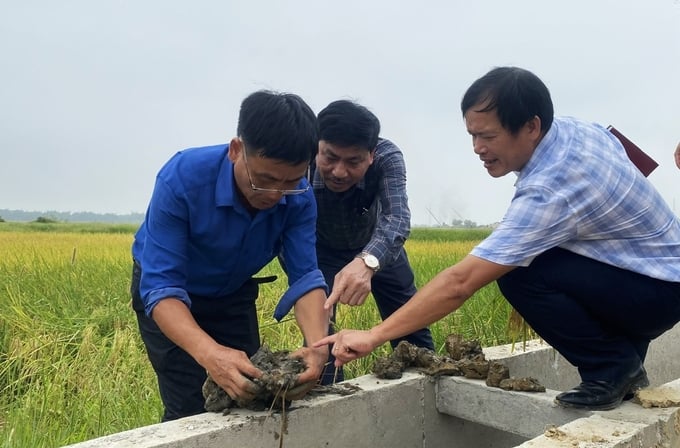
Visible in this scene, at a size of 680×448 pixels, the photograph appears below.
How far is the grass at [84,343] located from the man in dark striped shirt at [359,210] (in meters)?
0.59

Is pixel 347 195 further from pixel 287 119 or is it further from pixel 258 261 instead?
pixel 287 119

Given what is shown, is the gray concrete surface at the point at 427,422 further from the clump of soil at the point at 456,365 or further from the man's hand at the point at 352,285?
the man's hand at the point at 352,285

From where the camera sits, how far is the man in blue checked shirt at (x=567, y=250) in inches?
78.4

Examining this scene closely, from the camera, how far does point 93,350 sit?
4539mm

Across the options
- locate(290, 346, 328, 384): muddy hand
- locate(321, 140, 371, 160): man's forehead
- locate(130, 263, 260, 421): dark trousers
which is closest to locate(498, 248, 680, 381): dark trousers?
locate(290, 346, 328, 384): muddy hand

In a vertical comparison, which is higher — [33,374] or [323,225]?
[323,225]

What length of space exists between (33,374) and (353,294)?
2.53 meters

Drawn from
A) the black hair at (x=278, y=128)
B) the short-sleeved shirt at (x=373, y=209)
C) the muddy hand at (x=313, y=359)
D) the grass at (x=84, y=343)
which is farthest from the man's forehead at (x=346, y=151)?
the grass at (x=84, y=343)

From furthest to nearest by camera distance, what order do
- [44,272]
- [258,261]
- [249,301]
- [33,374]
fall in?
1. [44,272]
2. [33,374]
3. [249,301]
4. [258,261]

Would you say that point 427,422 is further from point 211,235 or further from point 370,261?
point 211,235

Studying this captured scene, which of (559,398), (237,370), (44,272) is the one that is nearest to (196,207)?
(237,370)

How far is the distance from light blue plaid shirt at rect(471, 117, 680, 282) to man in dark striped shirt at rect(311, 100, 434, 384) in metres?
0.76

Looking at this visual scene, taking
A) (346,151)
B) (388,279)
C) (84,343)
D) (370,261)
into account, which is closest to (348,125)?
(346,151)

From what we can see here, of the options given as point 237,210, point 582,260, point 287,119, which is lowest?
point 582,260
